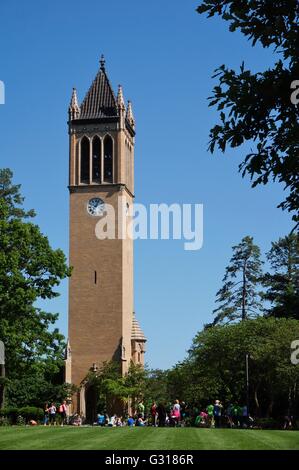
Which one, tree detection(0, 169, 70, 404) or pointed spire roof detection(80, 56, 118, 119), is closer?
tree detection(0, 169, 70, 404)

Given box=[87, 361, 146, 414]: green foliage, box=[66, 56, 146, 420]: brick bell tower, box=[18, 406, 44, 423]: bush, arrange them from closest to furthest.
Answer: box=[18, 406, 44, 423]: bush < box=[87, 361, 146, 414]: green foliage < box=[66, 56, 146, 420]: brick bell tower

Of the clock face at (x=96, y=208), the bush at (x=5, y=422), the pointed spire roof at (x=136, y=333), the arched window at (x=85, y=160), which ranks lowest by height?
the bush at (x=5, y=422)

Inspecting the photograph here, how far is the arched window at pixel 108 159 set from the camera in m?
71.6

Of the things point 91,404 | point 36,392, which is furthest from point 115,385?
point 36,392

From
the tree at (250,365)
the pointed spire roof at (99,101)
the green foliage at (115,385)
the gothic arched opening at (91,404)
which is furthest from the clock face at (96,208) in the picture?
the tree at (250,365)

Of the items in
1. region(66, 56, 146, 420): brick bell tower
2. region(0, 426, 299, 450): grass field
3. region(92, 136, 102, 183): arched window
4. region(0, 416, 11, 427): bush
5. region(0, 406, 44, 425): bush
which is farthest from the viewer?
region(92, 136, 102, 183): arched window

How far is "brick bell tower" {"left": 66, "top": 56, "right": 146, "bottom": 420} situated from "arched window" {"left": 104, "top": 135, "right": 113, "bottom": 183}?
0.27 feet

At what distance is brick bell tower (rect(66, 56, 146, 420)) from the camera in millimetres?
66875

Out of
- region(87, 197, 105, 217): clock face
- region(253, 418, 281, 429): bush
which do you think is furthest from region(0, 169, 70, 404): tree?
region(87, 197, 105, 217): clock face

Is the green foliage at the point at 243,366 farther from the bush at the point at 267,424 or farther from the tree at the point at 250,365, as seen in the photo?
the bush at the point at 267,424

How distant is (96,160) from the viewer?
72562mm

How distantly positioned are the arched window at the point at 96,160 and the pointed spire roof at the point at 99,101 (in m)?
2.17

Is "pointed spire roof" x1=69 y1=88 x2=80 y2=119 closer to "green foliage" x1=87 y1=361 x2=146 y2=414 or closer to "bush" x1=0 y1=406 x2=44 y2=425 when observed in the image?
"green foliage" x1=87 y1=361 x2=146 y2=414
